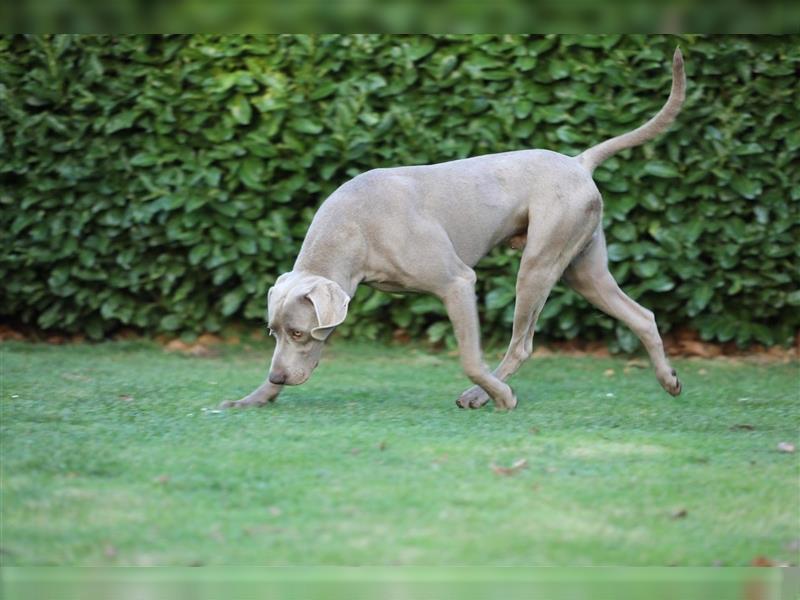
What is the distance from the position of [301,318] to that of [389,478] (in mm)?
1531

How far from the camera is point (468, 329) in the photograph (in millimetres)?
6109

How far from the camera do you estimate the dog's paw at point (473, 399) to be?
6414 mm

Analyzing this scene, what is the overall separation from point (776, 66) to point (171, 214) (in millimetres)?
4963

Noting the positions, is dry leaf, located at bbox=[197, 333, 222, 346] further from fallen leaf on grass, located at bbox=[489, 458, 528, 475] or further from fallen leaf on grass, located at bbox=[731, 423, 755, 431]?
fallen leaf on grass, located at bbox=[489, 458, 528, 475]

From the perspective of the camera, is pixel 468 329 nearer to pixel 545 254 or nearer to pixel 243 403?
pixel 545 254

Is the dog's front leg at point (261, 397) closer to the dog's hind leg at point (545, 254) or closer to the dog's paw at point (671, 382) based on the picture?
the dog's hind leg at point (545, 254)

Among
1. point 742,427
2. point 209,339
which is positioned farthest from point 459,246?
point 209,339

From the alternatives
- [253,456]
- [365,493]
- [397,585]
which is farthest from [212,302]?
[397,585]

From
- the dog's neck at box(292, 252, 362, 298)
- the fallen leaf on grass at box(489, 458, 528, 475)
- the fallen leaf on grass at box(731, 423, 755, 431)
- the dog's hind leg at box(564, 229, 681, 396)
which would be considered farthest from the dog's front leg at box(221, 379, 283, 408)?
the fallen leaf on grass at box(731, 423, 755, 431)

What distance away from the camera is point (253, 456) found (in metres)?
4.84

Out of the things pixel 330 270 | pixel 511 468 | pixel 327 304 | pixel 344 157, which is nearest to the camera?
pixel 511 468

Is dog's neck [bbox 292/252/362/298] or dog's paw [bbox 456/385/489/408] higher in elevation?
dog's neck [bbox 292/252/362/298]

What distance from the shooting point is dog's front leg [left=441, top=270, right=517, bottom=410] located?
6.07 m

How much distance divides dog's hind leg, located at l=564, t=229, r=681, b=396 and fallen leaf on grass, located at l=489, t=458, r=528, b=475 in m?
2.13
